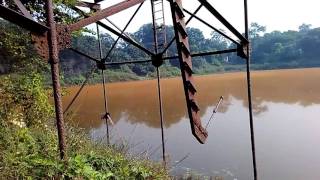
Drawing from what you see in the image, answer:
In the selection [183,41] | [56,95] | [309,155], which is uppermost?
[183,41]

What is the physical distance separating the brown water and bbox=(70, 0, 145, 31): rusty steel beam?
420 cm

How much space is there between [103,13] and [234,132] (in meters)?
10.6

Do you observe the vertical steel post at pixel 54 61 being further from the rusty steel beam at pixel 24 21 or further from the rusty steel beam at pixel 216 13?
the rusty steel beam at pixel 216 13

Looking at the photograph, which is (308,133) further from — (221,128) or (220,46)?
(220,46)

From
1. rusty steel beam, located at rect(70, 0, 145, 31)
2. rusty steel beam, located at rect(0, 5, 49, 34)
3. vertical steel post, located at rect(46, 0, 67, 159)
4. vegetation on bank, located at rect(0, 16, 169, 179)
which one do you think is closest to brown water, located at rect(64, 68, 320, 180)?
vegetation on bank, located at rect(0, 16, 169, 179)

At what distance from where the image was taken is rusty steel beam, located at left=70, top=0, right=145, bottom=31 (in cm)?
431

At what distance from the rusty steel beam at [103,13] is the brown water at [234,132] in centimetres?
420

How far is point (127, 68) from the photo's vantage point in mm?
53719

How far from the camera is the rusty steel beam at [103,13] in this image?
4.31 meters

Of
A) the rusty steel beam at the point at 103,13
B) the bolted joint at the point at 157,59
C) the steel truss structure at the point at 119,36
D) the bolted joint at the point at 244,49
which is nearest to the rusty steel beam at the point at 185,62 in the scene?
the steel truss structure at the point at 119,36

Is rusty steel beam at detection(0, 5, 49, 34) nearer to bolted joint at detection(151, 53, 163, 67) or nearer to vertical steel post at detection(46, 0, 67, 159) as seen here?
vertical steel post at detection(46, 0, 67, 159)

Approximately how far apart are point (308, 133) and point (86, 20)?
11.2 m

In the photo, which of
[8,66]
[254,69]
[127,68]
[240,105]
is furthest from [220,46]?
[8,66]

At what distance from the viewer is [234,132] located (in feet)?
47.2
